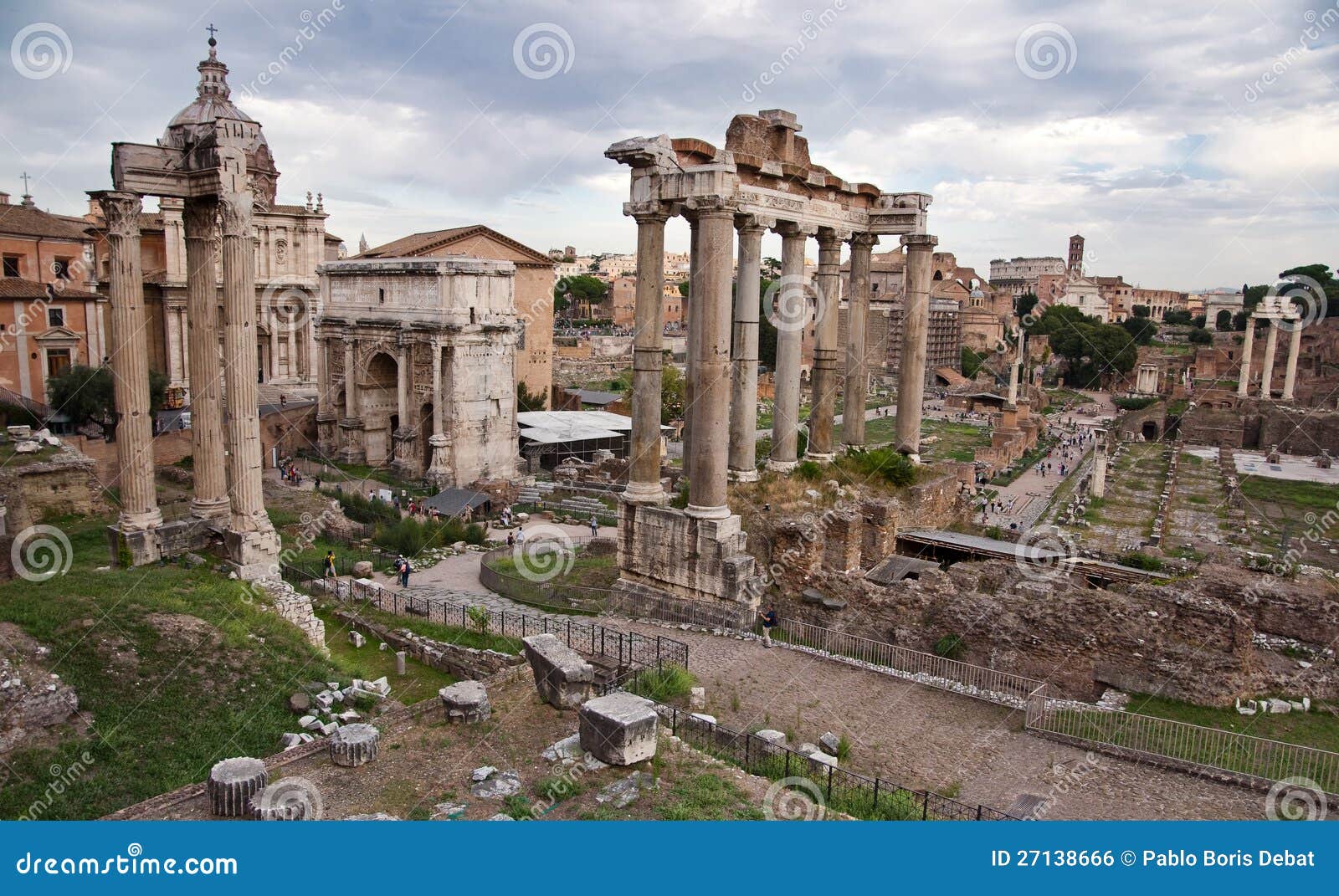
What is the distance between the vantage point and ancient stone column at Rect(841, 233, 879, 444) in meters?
19.0

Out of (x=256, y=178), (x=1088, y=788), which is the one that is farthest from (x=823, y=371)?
(x=256, y=178)

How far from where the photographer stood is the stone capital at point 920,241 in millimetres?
18406

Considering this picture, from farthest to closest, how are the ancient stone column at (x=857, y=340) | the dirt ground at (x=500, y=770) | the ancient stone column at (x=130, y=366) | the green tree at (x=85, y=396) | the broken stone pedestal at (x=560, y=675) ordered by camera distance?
the green tree at (x=85, y=396), the ancient stone column at (x=857, y=340), the ancient stone column at (x=130, y=366), the broken stone pedestal at (x=560, y=675), the dirt ground at (x=500, y=770)

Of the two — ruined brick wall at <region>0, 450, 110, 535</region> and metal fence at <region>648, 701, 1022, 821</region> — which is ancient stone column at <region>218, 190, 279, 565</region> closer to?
metal fence at <region>648, 701, 1022, 821</region>

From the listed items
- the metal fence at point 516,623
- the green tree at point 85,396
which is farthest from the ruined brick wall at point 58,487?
the green tree at point 85,396

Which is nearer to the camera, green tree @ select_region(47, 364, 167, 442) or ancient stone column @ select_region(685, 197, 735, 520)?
ancient stone column @ select_region(685, 197, 735, 520)

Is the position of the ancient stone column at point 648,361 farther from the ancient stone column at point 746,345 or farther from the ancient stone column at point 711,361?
the ancient stone column at point 746,345

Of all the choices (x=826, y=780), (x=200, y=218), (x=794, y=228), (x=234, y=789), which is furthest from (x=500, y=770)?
(x=794, y=228)

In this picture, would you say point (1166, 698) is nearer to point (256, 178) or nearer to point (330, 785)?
point (330, 785)

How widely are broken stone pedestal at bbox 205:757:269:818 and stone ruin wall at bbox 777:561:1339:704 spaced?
904 centimetres

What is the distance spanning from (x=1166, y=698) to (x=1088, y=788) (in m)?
3.14

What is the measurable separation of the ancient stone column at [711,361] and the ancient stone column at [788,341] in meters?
2.68

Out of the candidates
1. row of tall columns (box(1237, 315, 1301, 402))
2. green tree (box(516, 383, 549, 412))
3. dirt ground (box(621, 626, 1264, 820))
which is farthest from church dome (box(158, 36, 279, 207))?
row of tall columns (box(1237, 315, 1301, 402))

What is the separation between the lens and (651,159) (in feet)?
46.8
